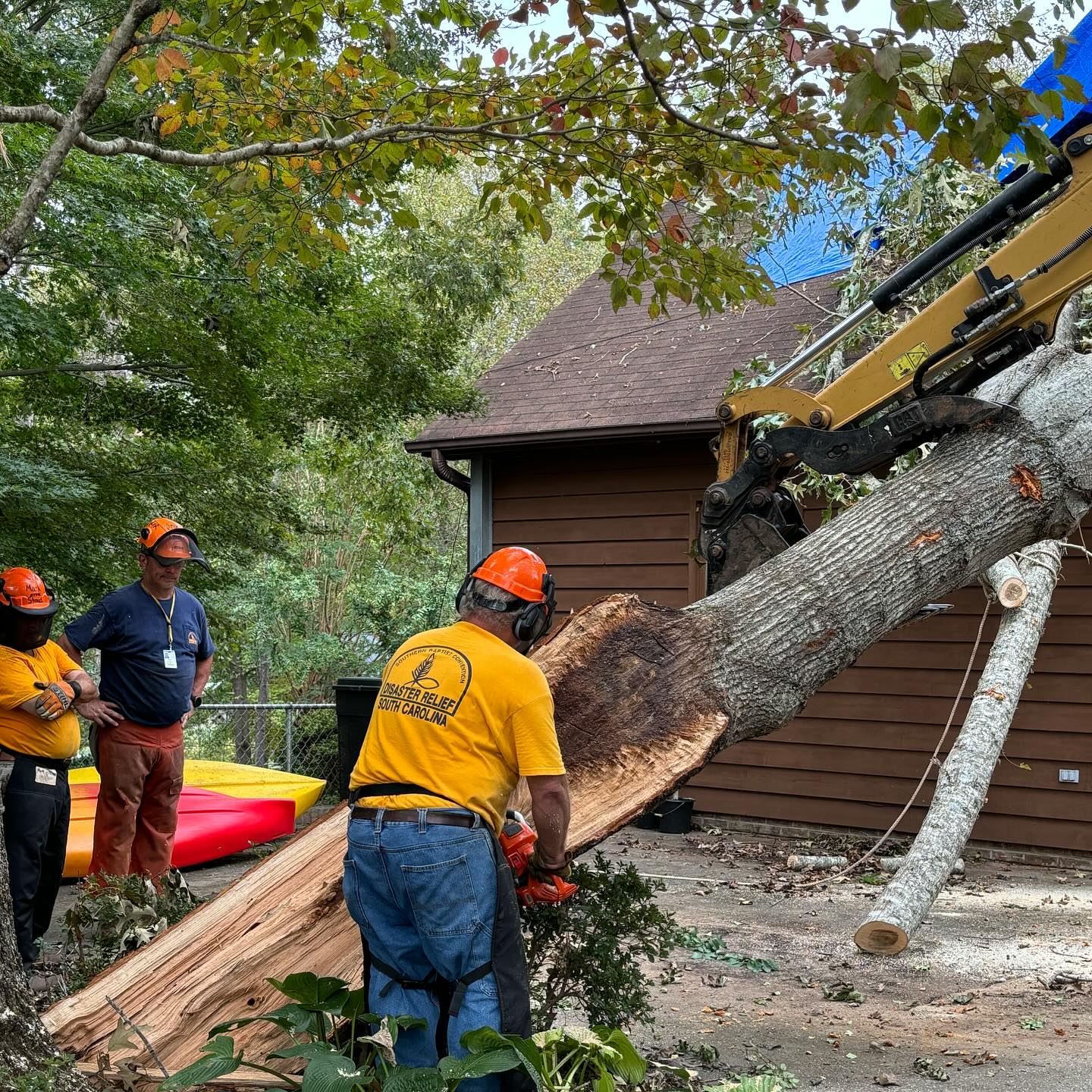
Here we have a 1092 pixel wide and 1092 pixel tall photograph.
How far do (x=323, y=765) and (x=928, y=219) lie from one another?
8.76 meters

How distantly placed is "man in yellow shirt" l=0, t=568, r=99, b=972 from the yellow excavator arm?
3.23 meters

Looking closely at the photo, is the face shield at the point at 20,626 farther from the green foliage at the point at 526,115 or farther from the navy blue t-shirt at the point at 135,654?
the green foliage at the point at 526,115

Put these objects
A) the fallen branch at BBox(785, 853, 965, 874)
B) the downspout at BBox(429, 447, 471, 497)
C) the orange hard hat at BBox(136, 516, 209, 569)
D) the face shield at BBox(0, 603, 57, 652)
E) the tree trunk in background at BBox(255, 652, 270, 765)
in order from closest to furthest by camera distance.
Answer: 1. the face shield at BBox(0, 603, 57, 652)
2. the orange hard hat at BBox(136, 516, 209, 569)
3. the fallen branch at BBox(785, 853, 965, 874)
4. the downspout at BBox(429, 447, 471, 497)
5. the tree trunk in background at BBox(255, 652, 270, 765)

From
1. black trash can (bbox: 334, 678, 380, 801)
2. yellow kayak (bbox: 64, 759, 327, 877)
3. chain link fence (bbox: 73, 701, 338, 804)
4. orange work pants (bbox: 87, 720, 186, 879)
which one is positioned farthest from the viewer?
chain link fence (bbox: 73, 701, 338, 804)


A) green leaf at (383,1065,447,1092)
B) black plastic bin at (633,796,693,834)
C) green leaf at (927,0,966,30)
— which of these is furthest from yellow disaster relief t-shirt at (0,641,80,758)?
black plastic bin at (633,796,693,834)

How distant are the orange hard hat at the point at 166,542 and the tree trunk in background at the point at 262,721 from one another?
21.9 feet

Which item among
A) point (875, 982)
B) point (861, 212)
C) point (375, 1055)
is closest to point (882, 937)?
point (875, 982)

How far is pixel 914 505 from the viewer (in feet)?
15.5

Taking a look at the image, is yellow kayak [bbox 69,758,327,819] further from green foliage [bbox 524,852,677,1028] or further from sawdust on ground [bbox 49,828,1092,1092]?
green foliage [bbox 524,852,677,1028]

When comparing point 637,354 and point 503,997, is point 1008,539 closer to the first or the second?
point 503,997

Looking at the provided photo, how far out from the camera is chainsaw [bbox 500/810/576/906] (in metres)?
3.59

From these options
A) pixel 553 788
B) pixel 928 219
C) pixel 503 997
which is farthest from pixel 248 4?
pixel 928 219

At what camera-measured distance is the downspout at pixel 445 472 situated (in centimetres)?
1180

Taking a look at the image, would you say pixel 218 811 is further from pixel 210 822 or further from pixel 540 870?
pixel 540 870
